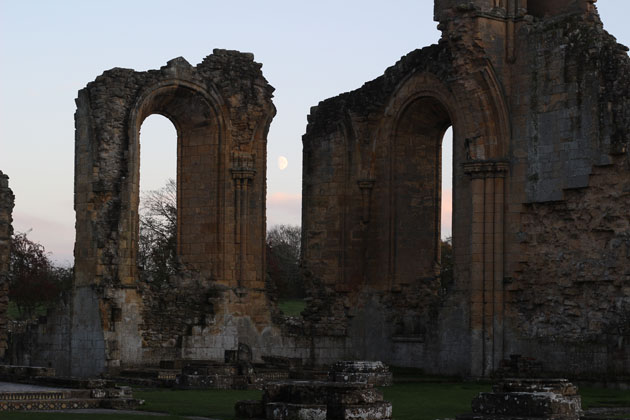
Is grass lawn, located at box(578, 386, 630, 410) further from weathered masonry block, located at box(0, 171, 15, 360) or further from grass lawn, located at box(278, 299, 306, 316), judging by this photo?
grass lawn, located at box(278, 299, 306, 316)

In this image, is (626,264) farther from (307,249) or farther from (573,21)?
(307,249)

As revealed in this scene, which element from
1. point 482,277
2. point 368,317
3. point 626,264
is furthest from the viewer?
point 368,317

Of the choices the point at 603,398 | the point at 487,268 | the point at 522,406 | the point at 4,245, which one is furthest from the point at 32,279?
the point at 522,406

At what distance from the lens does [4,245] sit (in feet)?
94.0

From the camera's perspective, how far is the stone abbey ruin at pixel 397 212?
24484 mm

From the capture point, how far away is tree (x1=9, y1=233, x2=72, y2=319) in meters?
50.0

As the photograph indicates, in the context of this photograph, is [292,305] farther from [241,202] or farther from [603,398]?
[603,398]

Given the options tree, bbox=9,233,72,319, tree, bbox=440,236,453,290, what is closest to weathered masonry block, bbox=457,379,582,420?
tree, bbox=440,236,453,290

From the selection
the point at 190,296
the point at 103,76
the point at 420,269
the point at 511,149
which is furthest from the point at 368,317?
the point at 103,76

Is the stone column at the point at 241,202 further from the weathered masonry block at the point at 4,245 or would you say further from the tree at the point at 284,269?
the tree at the point at 284,269

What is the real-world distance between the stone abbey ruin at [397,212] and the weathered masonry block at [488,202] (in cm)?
4

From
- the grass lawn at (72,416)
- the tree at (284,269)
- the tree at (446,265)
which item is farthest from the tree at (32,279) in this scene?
the grass lawn at (72,416)

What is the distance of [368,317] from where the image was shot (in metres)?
29.5

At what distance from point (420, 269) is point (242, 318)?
4.14 meters
